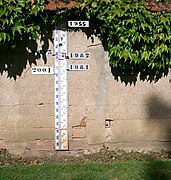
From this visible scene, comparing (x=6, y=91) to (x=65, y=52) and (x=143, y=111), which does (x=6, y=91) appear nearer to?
(x=65, y=52)

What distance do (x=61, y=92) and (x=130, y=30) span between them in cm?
139

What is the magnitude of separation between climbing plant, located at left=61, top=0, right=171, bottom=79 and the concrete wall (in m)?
0.29

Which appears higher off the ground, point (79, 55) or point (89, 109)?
point (79, 55)

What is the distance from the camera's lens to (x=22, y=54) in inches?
253

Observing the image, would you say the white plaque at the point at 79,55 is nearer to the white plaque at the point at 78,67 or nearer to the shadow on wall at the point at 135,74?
the white plaque at the point at 78,67

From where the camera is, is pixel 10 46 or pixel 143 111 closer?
pixel 10 46

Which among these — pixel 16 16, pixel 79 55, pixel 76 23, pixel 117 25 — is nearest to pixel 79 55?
pixel 79 55

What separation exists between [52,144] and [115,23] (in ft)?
6.78

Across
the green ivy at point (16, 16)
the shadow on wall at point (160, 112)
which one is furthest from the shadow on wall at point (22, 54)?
the shadow on wall at point (160, 112)

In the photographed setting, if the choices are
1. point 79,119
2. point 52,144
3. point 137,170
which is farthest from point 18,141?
point 137,170

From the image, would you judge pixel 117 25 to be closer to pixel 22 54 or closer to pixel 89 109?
pixel 89 109

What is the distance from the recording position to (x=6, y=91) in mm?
6473

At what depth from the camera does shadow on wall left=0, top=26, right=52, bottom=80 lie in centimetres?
639

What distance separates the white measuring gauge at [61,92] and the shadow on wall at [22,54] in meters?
0.16
